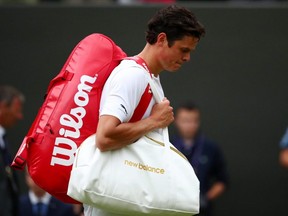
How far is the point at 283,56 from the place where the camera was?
27.6 ft

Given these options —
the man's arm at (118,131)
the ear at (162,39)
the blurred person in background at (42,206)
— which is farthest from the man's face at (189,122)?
the man's arm at (118,131)

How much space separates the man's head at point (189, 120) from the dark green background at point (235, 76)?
42 cm

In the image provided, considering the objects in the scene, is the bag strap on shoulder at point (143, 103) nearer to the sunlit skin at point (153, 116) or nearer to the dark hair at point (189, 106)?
the sunlit skin at point (153, 116)

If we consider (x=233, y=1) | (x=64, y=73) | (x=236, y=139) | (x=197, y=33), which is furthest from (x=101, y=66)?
(x=233, y=1)

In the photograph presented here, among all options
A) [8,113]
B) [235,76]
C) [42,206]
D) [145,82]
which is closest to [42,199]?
[42,206]

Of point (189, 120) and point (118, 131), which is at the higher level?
point (118, 131)

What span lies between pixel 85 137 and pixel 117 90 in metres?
0.34

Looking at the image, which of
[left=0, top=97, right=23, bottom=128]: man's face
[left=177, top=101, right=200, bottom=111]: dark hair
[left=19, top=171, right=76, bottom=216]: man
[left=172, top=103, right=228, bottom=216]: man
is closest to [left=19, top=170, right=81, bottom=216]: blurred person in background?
[left=19, top=171, right=76, bottom=216]: man

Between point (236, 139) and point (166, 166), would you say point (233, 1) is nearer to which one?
point (236, 139)

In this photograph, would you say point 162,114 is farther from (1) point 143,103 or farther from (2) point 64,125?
(2) point 64,125

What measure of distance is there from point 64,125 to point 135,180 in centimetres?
48

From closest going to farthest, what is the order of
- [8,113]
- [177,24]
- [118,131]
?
[118,131] < [177,24] < [8,113]

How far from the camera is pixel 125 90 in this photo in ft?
12.5

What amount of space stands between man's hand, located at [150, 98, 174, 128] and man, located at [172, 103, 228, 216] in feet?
13.2
